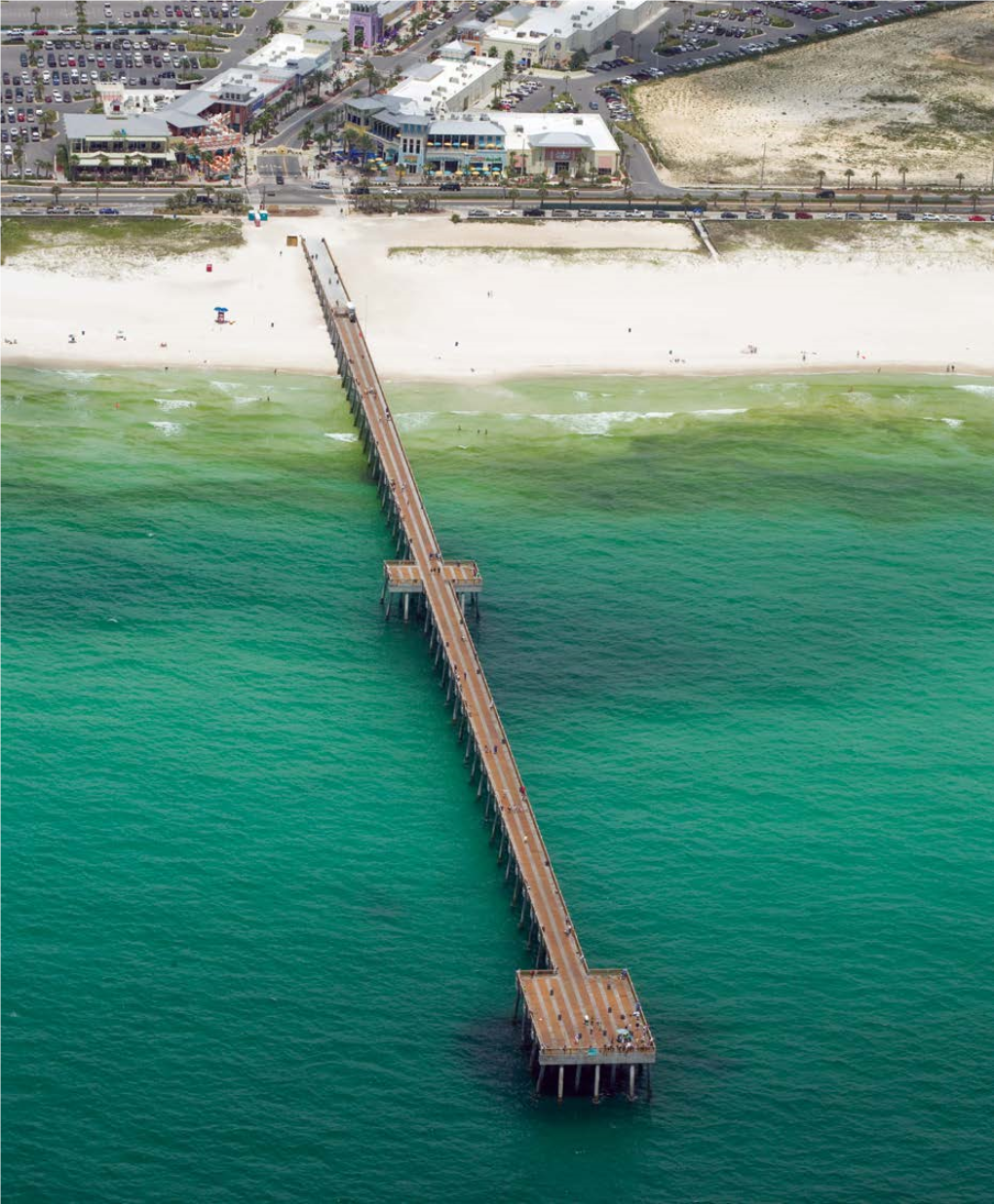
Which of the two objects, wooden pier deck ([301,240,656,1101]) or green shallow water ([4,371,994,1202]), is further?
wooden pier deck ([301,240,656,1101])

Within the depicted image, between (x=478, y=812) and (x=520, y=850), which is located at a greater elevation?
(x=520, y=850)

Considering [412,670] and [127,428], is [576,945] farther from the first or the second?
[127,428]

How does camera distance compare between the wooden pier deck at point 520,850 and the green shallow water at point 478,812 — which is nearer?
the green shallow water at point 478,812

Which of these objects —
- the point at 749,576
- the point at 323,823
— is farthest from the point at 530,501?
the point at 323,823

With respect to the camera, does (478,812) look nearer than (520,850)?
No
